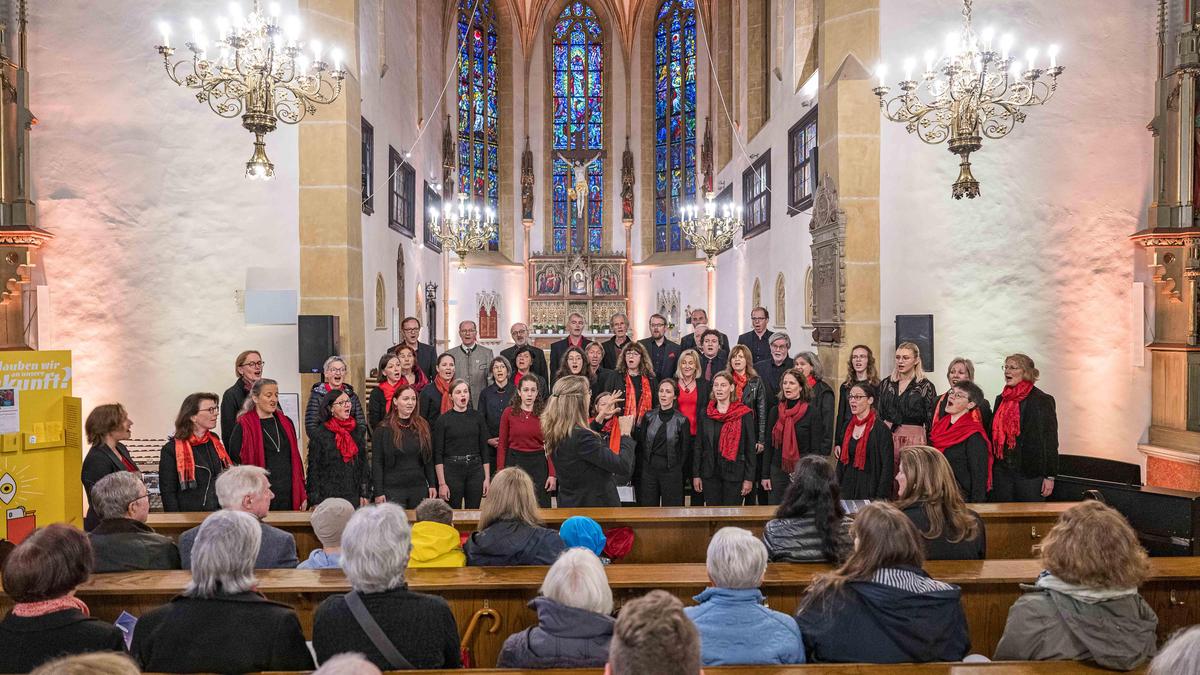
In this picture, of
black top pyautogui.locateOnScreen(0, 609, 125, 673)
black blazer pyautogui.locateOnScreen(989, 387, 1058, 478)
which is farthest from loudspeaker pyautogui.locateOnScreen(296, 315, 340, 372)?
black blazer pyautogui.locateOnScreen(989, 387, 1058, 478)

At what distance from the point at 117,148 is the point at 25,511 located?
4.01 metres

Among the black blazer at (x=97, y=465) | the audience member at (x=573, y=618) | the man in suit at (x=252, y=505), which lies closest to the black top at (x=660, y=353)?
the black blazer at (x=97, y=465)

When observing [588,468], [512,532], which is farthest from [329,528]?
[588,468]

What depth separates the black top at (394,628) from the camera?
258 centimetres

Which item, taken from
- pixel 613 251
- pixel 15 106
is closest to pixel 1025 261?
pixel 15 106

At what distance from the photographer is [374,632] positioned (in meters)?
2.58

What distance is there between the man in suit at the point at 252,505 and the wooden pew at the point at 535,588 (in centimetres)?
18

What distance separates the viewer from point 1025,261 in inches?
320

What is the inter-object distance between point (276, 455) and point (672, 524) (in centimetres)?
279

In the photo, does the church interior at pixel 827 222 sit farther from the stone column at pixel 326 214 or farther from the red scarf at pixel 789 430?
the red scarf at pixel 789 430

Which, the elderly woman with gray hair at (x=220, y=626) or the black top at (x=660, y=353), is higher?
the black top at (x=660, y=353)

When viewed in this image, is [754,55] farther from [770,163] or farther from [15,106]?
[15,106]

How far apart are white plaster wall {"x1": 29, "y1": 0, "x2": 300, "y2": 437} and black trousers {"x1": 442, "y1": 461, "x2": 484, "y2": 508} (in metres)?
2.91

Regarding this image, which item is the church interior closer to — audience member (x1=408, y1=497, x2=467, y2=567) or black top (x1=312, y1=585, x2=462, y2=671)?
audience member (x1=408, y1=497, x2=467, y2=567)
